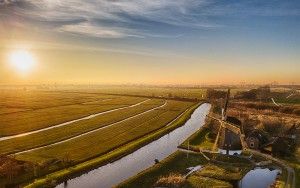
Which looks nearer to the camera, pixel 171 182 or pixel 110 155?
pixel 171 182

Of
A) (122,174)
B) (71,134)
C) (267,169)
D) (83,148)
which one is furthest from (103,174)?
(71,134)

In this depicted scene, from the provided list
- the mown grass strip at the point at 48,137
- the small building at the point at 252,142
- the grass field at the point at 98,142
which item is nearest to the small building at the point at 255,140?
the small building at the point at 252,142

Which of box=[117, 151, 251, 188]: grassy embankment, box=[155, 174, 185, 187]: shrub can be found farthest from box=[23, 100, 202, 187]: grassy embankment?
box=[155, 174, 185, 187]: shrub

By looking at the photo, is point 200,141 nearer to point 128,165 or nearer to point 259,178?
point 128,165

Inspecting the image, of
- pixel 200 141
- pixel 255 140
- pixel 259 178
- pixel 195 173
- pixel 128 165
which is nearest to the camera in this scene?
pixel 195 173

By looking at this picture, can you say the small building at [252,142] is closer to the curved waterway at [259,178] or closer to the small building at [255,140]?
the small building at [255,140]

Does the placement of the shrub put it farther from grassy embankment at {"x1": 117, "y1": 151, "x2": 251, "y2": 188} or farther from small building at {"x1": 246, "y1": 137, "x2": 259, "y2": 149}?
small building at {"x1": 246, "y1": 137, "x2": 259, "y2": 149}

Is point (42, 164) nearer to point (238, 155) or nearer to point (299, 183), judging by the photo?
point (238, 155)

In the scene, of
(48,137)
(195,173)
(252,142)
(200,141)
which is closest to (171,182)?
(195,173)

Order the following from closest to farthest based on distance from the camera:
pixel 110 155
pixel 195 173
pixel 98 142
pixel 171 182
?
pixel 171 182, pixel 195 173, pixel 110 155, pixel 98 142
